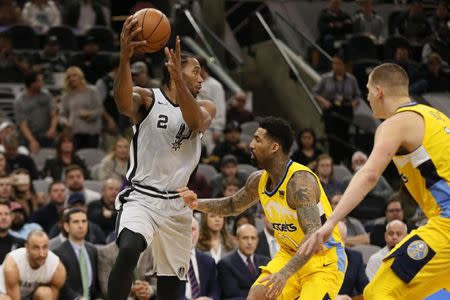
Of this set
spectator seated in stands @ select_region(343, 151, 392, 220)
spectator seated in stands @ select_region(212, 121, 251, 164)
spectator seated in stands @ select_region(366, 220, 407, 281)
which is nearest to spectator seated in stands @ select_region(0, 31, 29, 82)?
spectator seated in stands @ select_region(212, 121, 251, 164)

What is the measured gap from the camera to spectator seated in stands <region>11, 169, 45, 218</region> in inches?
470

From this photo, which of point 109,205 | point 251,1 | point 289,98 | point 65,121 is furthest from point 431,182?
Result: point 251,1

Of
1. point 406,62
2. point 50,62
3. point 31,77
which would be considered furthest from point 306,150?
point 50,62

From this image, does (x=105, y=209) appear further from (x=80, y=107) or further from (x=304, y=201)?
(x=304, y=201)

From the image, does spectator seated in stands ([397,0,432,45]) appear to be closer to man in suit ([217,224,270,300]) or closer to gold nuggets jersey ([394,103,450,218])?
man in suit ([217,224,270,300])

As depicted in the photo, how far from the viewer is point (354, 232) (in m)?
12.2

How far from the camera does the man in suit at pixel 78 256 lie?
10.4 metres

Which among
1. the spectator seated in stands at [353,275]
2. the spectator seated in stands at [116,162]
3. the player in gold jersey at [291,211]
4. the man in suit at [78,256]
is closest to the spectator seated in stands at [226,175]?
the spectator seated in stands at [116,162]

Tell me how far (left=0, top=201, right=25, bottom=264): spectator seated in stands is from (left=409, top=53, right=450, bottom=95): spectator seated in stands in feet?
24.0

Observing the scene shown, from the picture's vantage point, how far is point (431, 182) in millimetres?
6227

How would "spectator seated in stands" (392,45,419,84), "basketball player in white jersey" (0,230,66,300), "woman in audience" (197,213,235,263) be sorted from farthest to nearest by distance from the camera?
"spectator seated in stands" (392,45,419,84) < "woman in audience" (197,213,235,263) < "basketball player in white jersey" (0,230,66,300)

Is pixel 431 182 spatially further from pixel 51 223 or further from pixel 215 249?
pixel 51 223

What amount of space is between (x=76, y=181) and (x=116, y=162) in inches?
37.8

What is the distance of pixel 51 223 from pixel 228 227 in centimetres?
211
